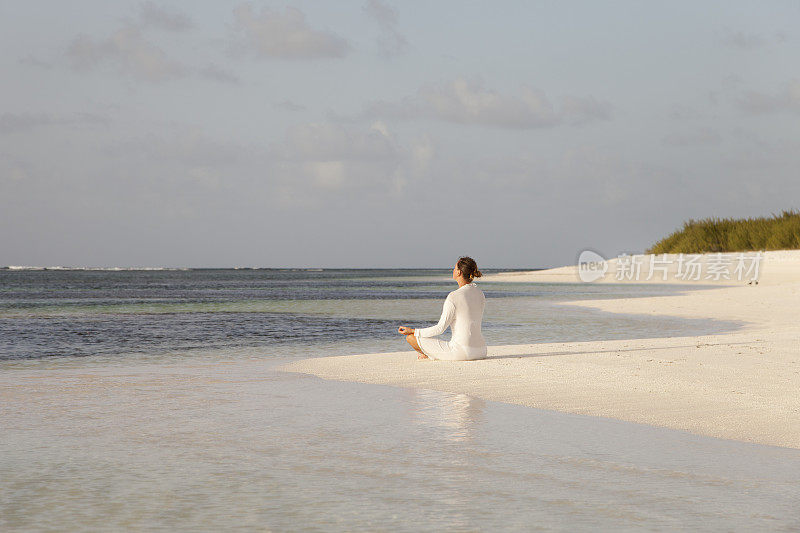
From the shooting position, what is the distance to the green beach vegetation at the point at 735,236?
47.7m

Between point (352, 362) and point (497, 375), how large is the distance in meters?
2.55

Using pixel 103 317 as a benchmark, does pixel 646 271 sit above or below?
above

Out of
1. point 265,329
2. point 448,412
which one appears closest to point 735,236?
point 265,329

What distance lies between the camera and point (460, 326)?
1061 centimetres

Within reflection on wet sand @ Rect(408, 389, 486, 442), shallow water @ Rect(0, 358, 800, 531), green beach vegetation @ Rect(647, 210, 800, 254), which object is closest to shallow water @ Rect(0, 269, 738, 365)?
reflection on wet sand @ Rect(408, 389, 486, 442)

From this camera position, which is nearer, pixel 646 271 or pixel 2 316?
pixel 2 316

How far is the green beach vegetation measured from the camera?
156 ft

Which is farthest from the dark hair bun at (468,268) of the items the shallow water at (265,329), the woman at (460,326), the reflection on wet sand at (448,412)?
the shallow water at (265,329)

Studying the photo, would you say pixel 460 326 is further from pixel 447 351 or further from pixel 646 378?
pixel 646 378

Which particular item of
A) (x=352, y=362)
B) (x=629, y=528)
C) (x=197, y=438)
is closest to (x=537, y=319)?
(x=352, y=362)

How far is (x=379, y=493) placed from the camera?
465 cm

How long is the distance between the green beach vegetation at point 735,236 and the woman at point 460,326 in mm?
42271

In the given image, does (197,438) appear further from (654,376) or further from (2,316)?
(2,316)

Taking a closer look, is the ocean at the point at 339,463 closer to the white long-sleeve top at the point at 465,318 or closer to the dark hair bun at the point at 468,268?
the white long-sleeve top at the point at 465,318
